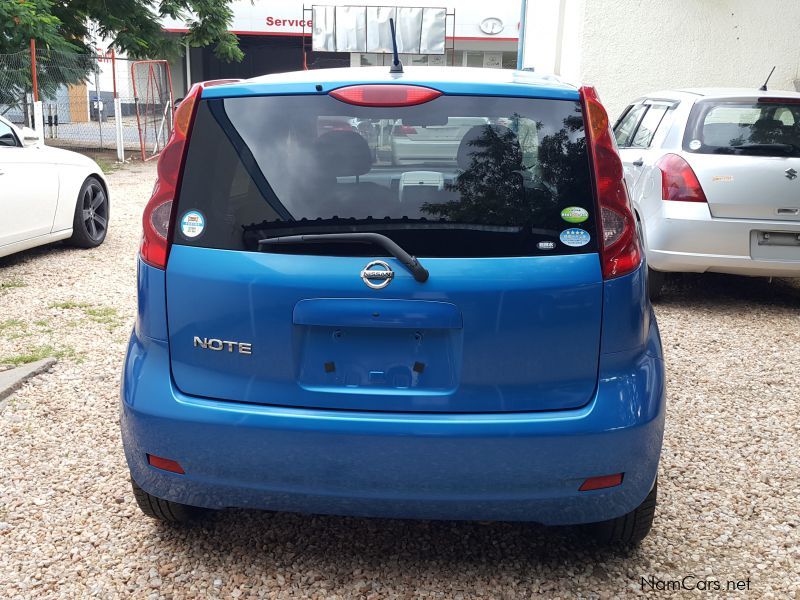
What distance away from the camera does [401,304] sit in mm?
2438

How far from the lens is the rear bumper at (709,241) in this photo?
6.30 m

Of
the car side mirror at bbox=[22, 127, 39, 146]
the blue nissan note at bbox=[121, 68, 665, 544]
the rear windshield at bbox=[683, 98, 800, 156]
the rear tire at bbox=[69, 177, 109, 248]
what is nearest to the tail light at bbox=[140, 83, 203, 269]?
the blue nissan note at bbox=[121, 68, 665, 544]

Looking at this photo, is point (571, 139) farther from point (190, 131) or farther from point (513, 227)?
point (190, 131)

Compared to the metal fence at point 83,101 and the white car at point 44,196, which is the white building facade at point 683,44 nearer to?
the white car at point 44,196

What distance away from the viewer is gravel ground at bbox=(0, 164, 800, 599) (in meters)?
2.82

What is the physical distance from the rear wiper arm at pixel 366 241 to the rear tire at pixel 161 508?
1082 mm

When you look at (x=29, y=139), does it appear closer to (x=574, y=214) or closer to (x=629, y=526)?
(x=574, y=214)

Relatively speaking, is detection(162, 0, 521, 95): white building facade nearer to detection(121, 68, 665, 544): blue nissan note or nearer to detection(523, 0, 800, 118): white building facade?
detection(523, 0, 800, 118): white building facade

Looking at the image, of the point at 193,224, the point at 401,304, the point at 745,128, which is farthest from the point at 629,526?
the point at 745,128

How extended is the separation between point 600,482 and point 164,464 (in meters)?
1.34

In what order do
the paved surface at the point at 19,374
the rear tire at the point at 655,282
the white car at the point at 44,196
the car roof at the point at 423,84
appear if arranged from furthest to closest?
1. the white car at the point at 44,196
2. the rear tire at the point at 655,282
3. the paved surface at the point at 19,374
4. the car roof at the point at 423,84

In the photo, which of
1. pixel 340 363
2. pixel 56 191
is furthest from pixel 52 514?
pixel 56 191

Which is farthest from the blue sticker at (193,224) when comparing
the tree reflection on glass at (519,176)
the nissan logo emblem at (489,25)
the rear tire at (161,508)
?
the nissan logo emblem at (489,25)

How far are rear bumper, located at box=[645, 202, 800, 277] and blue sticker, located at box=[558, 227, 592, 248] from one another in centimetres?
419
